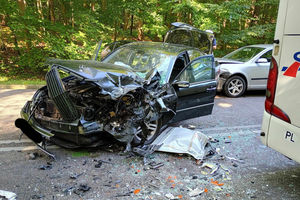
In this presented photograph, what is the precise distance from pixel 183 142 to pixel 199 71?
65.5 inches

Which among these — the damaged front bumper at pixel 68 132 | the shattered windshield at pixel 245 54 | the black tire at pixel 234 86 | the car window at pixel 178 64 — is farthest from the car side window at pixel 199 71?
the shattered windshield at pixel 245 54

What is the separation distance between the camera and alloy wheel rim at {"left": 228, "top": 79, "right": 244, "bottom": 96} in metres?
8.09

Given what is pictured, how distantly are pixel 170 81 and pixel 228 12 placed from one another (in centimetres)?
835

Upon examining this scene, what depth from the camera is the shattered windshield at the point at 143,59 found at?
14.8ft

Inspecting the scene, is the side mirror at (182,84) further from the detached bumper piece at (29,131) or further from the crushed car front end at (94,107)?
the detached bumper piece at (29,131)

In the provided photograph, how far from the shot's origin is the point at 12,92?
24.8 ft

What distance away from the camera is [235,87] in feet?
26.6

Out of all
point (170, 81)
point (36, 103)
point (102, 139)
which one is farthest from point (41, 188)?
point (170, 81)

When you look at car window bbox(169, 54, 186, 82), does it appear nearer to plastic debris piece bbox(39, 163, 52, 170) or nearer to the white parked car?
plastic debris piece bbox(39, 163, 52, 170)

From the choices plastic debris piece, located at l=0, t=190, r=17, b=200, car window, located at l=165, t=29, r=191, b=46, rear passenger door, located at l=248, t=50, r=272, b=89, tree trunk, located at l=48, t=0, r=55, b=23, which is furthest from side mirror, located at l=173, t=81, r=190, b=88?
tree trunk, located at l=48, t=0, r=55, b=23

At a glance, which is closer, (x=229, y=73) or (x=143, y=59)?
(x=143, y=59)

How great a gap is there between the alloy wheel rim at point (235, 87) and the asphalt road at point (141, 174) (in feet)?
12.4

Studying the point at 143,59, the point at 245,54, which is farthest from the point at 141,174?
the point at 245,54

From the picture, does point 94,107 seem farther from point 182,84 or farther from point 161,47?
point 161,47
